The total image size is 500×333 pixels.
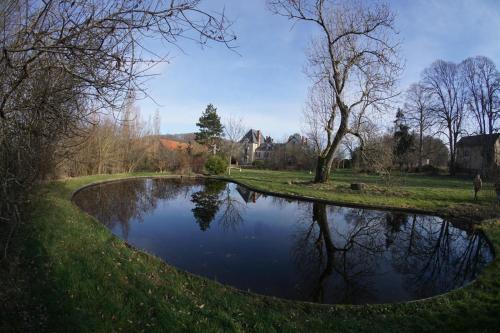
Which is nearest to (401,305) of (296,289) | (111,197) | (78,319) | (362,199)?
(296,289)

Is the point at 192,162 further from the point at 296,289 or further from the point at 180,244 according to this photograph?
the point at 296,289

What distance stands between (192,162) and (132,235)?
79.3 feet

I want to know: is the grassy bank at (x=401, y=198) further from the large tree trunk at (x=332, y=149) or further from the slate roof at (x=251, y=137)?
the slate roof at (x=251, y=137)

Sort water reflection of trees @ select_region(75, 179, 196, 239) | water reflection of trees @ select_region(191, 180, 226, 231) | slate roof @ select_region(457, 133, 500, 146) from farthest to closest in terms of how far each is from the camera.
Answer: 1. slate roof @ select_region(457, 133, 500, 146)
2. water reflection of trees @ select_region(191, 180, 226, 231)
3. water reflection of trees @ select_region(75, 179, 196, 239)

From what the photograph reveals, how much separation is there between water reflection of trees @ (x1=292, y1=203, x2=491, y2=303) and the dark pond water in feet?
0.08

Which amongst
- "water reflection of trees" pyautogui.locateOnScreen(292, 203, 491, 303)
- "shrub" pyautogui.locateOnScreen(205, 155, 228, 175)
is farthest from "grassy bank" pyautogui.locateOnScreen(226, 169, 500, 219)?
"shrub" pyautogui.locateOnScreen(205, 155, 228, 175)

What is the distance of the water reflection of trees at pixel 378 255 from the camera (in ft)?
21.7

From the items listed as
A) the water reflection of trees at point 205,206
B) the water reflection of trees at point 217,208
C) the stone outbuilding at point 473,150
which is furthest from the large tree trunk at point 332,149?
the stone outbuilding at point 473,150

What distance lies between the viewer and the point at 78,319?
3.88 meters

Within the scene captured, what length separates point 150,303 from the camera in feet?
14.6

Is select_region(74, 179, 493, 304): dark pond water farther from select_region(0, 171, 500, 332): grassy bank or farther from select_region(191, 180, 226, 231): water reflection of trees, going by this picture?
select_region(0, 171, 500, 332): grassy bank

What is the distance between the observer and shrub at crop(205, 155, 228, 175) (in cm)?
3073

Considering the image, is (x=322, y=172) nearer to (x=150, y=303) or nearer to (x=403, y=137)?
(x=150, y=303)

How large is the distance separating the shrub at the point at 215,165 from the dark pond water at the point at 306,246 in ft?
49.1
